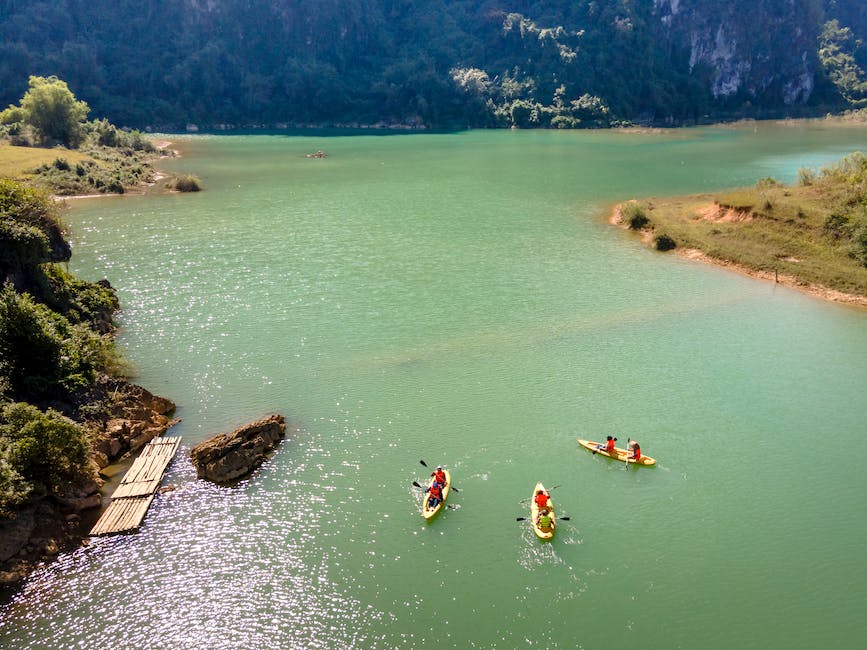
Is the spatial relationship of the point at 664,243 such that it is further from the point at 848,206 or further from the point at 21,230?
the point at 21,230

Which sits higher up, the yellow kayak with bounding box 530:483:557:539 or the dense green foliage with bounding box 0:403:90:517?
the dense green foliage with bounding box 0:403:90:517

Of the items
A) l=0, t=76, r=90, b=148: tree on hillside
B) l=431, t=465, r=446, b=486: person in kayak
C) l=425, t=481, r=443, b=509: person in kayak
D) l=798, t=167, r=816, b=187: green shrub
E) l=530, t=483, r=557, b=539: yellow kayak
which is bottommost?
l=530, t=483, r=557, b=539: yellow kayak

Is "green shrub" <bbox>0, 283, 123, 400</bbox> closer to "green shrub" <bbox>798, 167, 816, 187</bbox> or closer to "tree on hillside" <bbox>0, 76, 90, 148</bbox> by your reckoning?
"green shrub" <bbox>798, 167, 816, 187</bbox>

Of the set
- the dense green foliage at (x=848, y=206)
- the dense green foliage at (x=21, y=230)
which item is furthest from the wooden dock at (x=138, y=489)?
the dense green foliage at (x=848, y=206)

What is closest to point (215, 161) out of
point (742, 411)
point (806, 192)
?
point (806, 192)

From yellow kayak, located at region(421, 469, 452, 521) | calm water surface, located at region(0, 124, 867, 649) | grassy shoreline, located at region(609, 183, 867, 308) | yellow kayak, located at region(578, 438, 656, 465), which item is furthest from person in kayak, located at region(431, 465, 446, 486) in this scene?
grassy shoreline, located at region(609, 183, 867, 308)

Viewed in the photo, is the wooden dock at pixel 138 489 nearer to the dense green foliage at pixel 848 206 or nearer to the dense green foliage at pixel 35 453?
the dense green foliage at pixel 35 453
